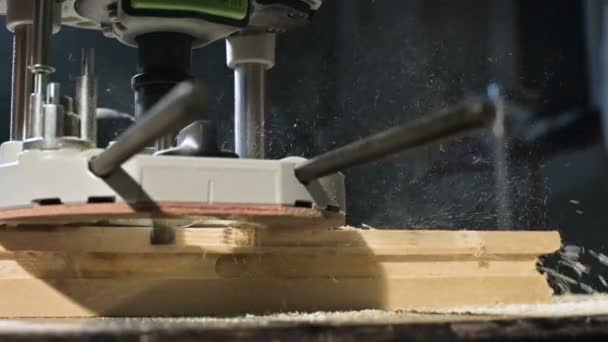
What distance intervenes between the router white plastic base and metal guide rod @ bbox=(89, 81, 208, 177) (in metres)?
0.08

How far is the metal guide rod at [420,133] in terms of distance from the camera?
0.52m

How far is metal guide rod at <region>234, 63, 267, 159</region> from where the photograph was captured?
3.39 ft

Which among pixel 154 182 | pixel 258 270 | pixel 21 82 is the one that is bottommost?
pixel 258 270

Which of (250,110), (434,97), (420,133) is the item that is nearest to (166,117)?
(420,133)

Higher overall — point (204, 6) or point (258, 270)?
point (204, 6)

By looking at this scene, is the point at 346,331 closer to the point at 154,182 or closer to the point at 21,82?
the point at 154,182

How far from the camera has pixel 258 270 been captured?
1.15 meters

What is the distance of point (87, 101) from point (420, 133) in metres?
0.45

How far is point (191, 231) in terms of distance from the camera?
43.9 inches

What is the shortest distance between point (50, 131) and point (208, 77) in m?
0.65

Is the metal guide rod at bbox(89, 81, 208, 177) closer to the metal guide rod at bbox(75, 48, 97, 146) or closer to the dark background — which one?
the metal guide rod at bbox(75, 48, 97, 146)

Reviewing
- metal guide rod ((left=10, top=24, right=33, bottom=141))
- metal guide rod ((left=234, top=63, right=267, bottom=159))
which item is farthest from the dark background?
metal guide rod ((left=10, top=24, right=33, bottom=141))

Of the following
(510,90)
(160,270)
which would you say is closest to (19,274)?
(160,270)

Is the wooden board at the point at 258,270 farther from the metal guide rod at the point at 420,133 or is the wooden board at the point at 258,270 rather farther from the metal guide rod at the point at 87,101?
the metal guide rod at the point at 420,133
